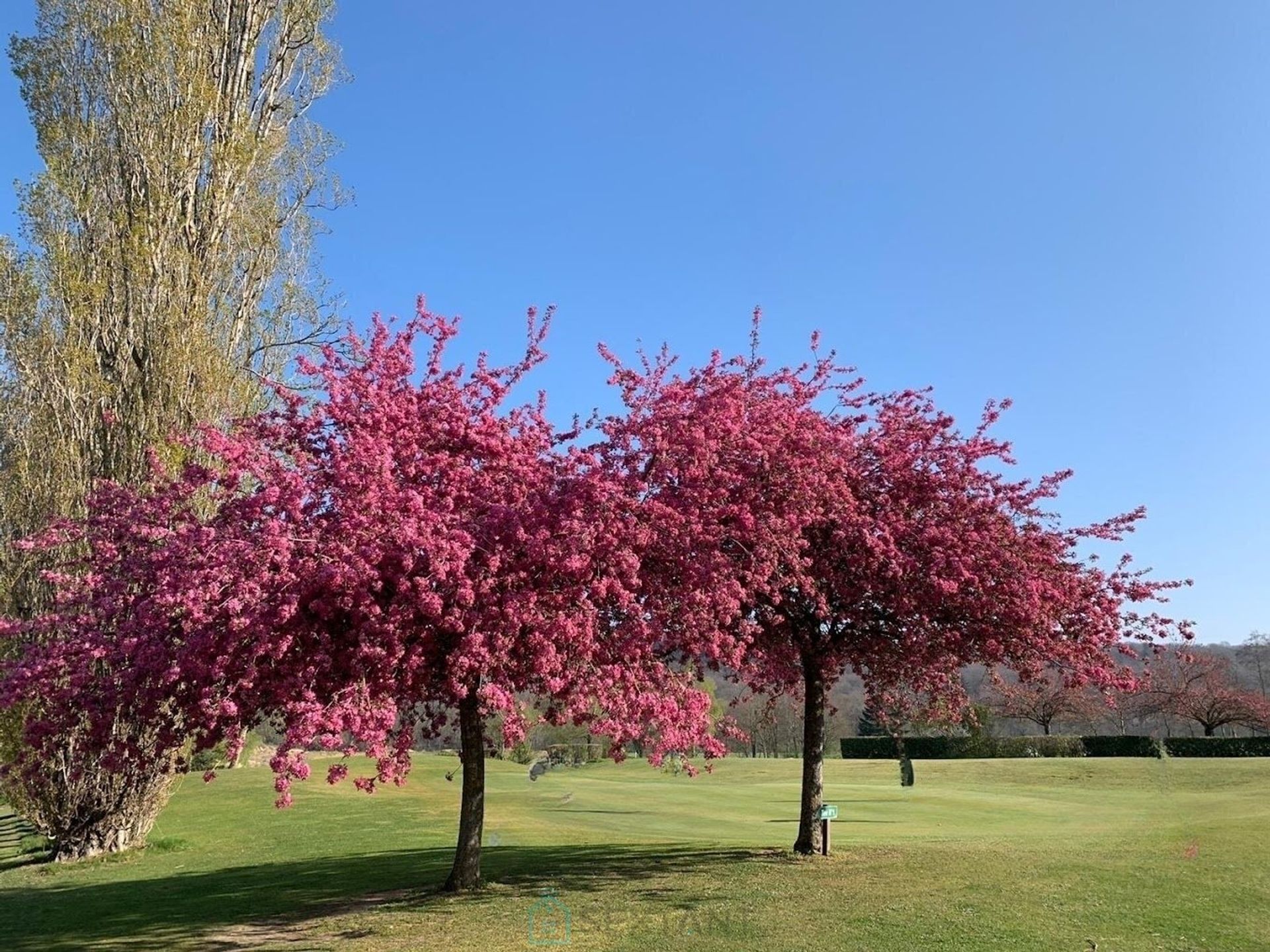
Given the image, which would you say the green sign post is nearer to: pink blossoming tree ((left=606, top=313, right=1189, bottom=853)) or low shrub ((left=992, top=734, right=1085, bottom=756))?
pink blossoming tree ((left=606, top=313, right=1189, bottom=853))

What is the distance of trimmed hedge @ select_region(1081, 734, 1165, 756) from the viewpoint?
2074 inches

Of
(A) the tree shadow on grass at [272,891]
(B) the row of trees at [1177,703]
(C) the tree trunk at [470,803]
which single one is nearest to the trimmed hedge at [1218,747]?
(B) the row of trees at [1177,703]

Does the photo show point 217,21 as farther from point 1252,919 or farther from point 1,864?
point 1252,919

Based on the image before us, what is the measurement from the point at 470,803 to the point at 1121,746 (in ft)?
175

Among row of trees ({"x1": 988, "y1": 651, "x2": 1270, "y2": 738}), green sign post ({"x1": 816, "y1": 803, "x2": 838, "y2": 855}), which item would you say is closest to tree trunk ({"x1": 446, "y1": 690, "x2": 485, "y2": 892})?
green sign post ({"x1": 816, "y1": 803, "x2": 838, "y2": 855})

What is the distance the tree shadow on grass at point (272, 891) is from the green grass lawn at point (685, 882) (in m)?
0.07

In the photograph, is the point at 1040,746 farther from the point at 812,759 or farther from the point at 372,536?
the point at 372,536

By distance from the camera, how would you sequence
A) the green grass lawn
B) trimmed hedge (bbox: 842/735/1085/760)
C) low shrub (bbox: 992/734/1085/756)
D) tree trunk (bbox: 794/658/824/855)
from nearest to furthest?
the green grass lawn
tree trunk (bbox: 794/658/824/855)
low shrub (bbox: 992/734/1085/756)
trimmed hedge (bbox: 842/735/1085/760)

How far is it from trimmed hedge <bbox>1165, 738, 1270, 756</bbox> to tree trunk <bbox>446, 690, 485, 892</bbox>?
51997 millimetres

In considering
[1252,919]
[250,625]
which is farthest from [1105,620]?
[250,625]

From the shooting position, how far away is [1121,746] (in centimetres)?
5406

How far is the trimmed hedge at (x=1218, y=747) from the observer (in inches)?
2031

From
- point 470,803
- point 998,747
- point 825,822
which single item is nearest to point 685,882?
point 825,822

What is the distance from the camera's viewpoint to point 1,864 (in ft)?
71.7
